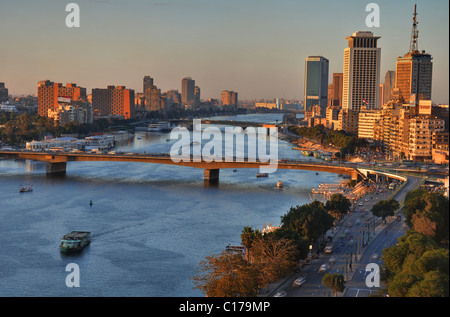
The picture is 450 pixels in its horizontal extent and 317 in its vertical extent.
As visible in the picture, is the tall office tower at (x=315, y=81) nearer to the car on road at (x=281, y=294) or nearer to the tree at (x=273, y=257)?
the tree at (x=273, y=257)

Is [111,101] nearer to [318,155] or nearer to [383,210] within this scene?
[318,155]

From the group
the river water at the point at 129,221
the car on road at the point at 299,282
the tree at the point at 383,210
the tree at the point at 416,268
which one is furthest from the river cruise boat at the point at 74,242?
the tree at the point at 383,210

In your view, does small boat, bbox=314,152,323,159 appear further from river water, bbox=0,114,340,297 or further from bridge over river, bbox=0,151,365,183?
bridge over river, bbox=0,151,365,183

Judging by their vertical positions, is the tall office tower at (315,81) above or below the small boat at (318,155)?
above

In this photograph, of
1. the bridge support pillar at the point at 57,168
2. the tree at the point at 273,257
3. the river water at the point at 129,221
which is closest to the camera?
Result: the tree at the point at 273,257

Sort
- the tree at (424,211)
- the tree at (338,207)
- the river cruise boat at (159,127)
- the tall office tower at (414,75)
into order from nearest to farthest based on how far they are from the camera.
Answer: the tree at (424,211)
the tree at (338,207)
the tall office tower at (414,75)
the river cruise boat at (159,127)

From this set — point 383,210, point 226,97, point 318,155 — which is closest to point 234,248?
point 383,210
